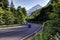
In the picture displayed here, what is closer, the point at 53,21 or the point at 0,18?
the point at 53,21

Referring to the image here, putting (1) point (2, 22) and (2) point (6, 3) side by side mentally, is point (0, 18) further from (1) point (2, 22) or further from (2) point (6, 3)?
(2) point (6, 3)

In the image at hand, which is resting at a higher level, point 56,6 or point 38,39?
point 56,6

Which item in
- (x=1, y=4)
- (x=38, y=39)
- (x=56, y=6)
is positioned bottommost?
(x=38, y=39)

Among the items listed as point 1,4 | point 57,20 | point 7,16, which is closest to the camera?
point 57,20

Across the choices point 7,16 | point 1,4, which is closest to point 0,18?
point 7,16

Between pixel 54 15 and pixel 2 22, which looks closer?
pixel 54 15

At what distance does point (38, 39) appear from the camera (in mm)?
15703

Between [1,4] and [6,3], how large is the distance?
14.9 ft

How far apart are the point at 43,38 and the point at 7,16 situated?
50.8m

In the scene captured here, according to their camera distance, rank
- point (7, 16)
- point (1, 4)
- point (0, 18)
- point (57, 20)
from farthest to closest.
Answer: point (1, 4) < point (7, 16) < point (0, 18) < point (57, 20)

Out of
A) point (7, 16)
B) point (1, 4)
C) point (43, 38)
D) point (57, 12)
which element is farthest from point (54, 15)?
point (1, 4)

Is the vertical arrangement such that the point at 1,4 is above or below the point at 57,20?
above

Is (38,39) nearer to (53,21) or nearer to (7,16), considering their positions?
(53,21)

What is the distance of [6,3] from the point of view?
75.4 meters
